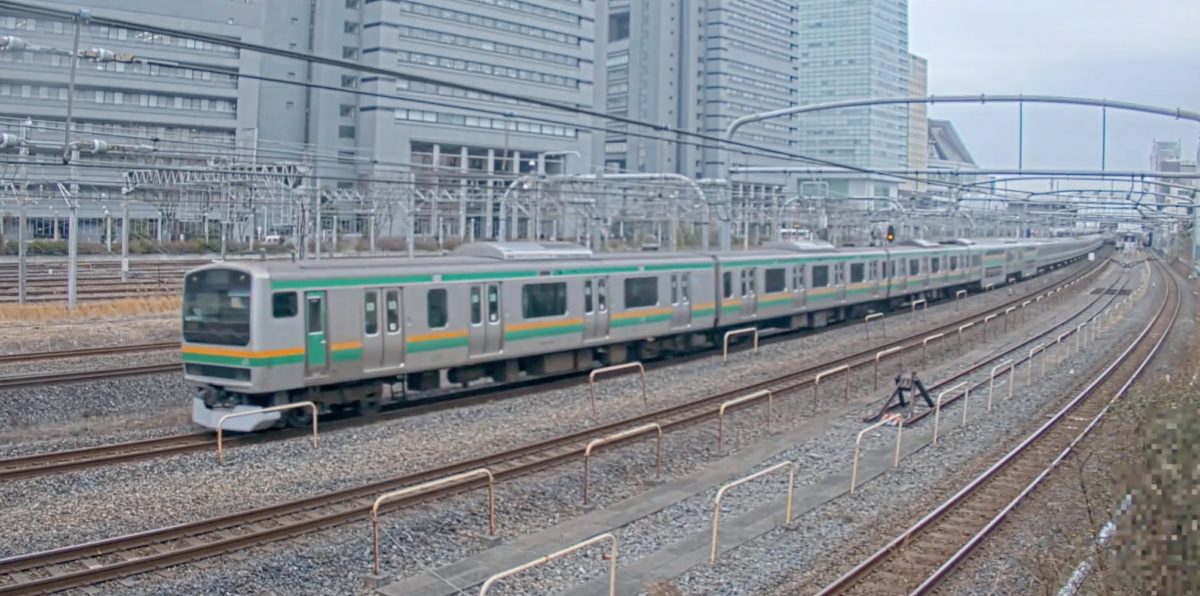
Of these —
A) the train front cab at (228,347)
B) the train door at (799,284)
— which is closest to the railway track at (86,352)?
the train front cab at (228,347)

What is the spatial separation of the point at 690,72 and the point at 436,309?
74.7 m

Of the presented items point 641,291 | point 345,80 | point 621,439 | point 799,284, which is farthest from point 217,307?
point 345,80

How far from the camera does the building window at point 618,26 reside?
298ft

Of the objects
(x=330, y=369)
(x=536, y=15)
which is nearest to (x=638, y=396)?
(x=330, y=369)

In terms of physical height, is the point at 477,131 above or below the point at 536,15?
below

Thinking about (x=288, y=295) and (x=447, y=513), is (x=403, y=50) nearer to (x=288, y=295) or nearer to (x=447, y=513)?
(x=288, y=295)

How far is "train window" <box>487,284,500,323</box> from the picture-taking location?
52.5 ft

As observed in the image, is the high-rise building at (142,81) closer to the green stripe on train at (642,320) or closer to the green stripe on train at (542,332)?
the green stripe on train at (642,320)

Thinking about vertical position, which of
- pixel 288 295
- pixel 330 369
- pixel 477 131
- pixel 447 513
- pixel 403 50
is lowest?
pixel 447 513

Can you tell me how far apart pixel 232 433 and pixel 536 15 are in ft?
185

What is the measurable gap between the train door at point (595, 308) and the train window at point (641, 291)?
2.23 ft

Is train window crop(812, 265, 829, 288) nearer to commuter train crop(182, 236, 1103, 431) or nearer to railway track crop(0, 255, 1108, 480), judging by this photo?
commuter train crop(182, 236, 1103, 431)

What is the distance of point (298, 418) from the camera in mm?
13391

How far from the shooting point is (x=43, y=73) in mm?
48906
